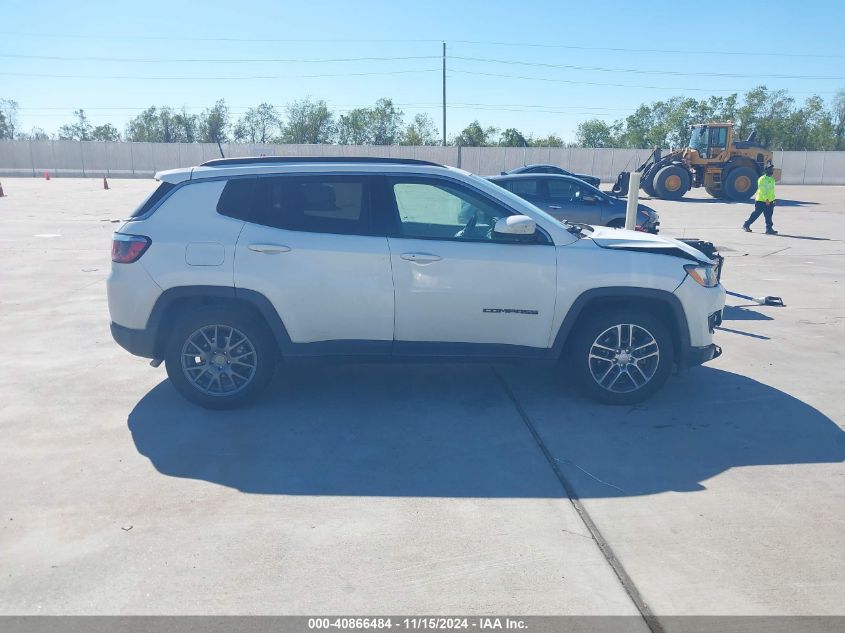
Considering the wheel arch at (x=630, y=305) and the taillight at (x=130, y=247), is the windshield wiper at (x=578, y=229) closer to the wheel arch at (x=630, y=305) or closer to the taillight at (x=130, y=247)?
the wheel arch at (x=630, y=305)

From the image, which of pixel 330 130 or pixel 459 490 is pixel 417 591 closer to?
pixel 459 490

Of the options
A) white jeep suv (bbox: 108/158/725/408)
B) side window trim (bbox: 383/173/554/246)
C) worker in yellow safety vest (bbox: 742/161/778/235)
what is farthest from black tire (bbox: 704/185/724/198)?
side window trim (bbox: 383/173/554/246)

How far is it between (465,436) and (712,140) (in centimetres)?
2882

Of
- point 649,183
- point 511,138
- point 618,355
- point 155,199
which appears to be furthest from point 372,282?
point 511,138

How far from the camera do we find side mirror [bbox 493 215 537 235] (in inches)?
207

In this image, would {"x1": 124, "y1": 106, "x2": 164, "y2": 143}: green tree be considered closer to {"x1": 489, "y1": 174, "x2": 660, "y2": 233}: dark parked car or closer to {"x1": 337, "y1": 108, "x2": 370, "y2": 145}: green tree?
{"x1": 337, "y1": 108, "x2": 370, "y2": 145}: green tree

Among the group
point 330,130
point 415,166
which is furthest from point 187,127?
point 415,166

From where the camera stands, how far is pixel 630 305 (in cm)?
565

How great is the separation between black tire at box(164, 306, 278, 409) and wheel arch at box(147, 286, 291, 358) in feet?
0.22

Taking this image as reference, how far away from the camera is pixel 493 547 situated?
3682mm

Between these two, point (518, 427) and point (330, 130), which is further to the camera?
point (330, 130)

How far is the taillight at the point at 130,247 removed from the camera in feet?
17.5

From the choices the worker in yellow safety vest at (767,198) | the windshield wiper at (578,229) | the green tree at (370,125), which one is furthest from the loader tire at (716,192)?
the green tree at (370,125)
